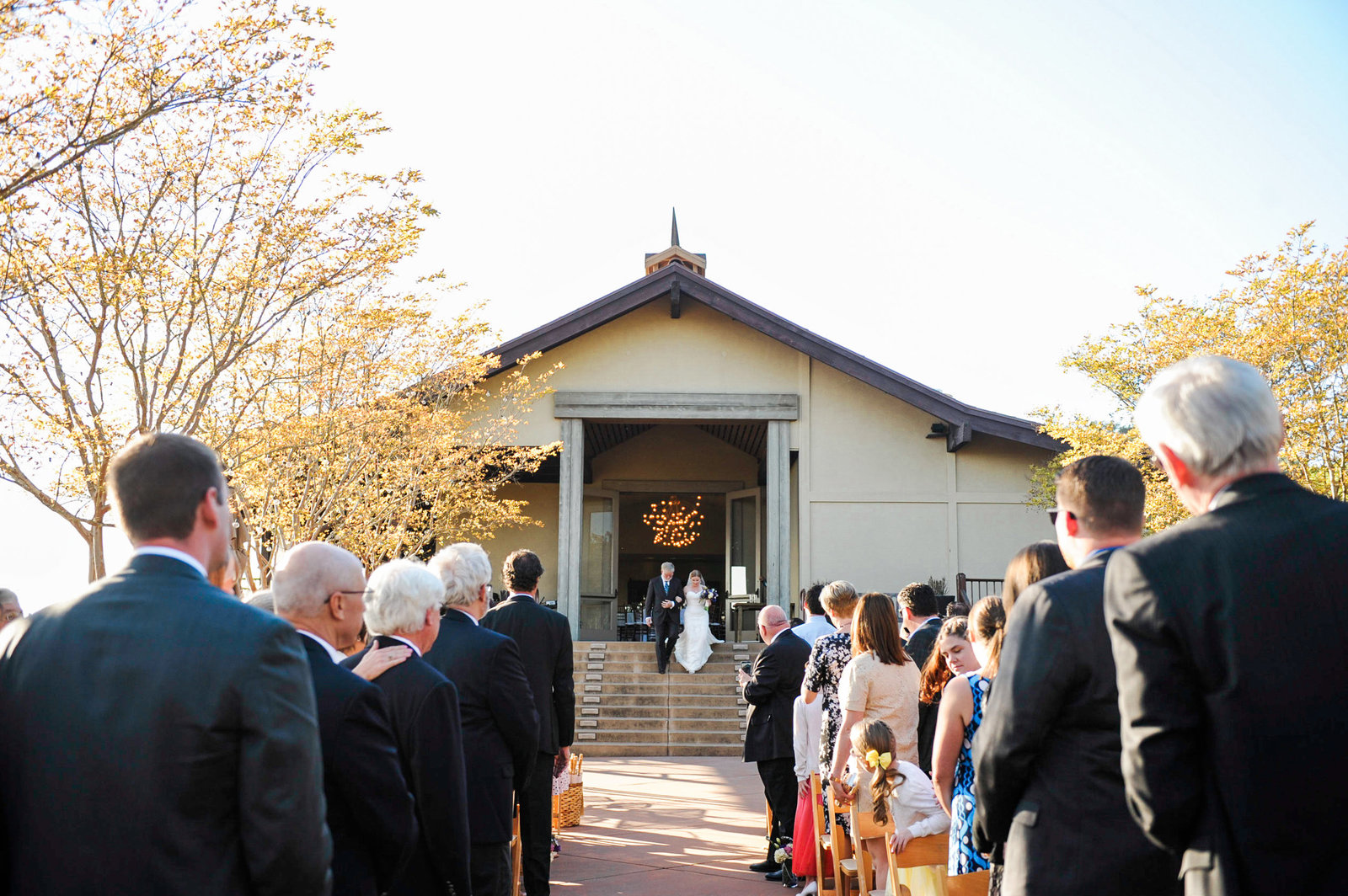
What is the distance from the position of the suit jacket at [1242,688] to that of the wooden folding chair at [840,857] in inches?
140

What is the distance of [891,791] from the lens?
460 cm

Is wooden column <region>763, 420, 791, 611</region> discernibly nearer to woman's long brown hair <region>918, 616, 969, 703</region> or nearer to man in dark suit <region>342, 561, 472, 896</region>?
woman's long brown hair <region>918, 616, 969, 703</region>

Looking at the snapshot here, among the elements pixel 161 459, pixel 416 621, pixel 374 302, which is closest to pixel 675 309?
pixel 374 302

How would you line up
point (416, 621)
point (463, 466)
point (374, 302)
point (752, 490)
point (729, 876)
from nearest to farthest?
point (416, 621)
point (729, 876)
point (374, 302)
point (463, 466)
point (752, 490)

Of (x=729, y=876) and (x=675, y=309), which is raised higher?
(x=675, y=309)

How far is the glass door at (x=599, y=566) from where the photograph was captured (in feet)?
67.8

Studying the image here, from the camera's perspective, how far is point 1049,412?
16.7 metres

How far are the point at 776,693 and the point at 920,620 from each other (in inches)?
48.5

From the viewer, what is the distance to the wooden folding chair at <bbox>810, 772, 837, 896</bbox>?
18.7 ft

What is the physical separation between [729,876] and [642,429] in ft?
48.4

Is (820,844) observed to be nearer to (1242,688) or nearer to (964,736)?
(964,736)

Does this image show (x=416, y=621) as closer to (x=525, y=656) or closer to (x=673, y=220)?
(x=525, y=656)

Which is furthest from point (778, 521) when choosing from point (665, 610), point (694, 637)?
point (665, 610)

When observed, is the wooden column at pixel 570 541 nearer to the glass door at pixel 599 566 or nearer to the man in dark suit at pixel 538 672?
the glass door at pixel 599 566
